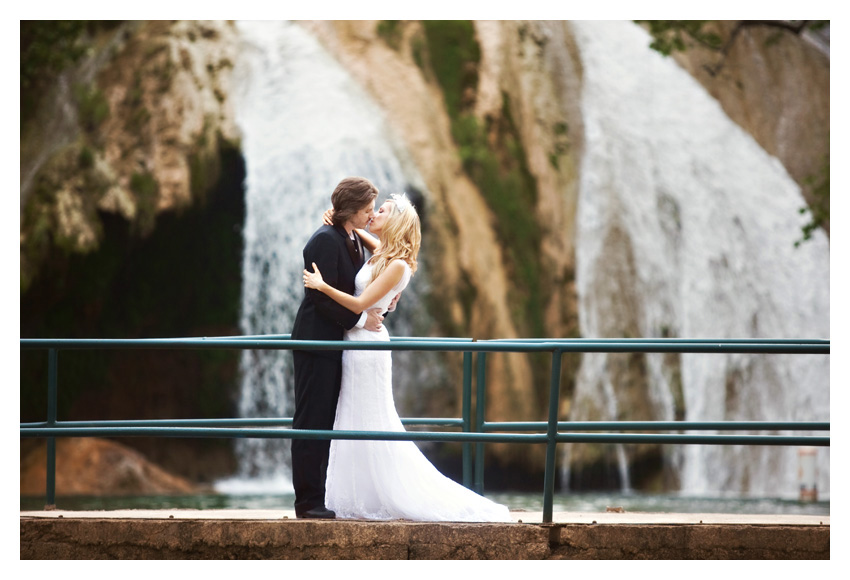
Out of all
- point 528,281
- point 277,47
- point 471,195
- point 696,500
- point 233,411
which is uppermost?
point 277,47

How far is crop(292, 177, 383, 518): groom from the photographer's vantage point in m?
5.00

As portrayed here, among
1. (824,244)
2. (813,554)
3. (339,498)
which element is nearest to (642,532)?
(813,554)

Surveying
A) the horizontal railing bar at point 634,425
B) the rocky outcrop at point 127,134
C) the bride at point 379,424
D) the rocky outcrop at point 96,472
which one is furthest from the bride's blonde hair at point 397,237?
the rocky outcrop at point 127,134

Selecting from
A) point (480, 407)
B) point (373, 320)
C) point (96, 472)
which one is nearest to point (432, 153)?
point (96, 472)

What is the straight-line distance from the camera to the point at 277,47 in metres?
16.4

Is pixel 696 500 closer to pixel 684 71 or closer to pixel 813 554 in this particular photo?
pixel 684 71

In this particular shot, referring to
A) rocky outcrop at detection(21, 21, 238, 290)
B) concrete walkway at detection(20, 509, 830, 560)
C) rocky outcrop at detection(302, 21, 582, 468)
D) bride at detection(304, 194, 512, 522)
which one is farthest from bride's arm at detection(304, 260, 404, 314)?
rocky outcrop at detection(21, 21, 238, 290)

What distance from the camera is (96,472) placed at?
13711mm

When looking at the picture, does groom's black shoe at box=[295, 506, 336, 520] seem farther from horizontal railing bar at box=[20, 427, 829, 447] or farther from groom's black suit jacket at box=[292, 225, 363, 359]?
groom's black suit jacket at box=[292, 225, 363, 359]

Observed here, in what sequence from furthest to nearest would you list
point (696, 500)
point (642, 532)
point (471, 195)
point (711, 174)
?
point (711, 174) → point (471, 195) → point (696, 500) → point (642, 532)

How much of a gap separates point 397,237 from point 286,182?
10425mm

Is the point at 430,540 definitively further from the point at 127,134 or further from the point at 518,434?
the point at 127,134

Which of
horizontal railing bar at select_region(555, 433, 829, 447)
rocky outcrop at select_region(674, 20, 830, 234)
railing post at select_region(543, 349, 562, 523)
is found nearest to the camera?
horizontal railing bar at select_region(555, 433, 829, 447)

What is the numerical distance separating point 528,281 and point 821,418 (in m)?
5.24
